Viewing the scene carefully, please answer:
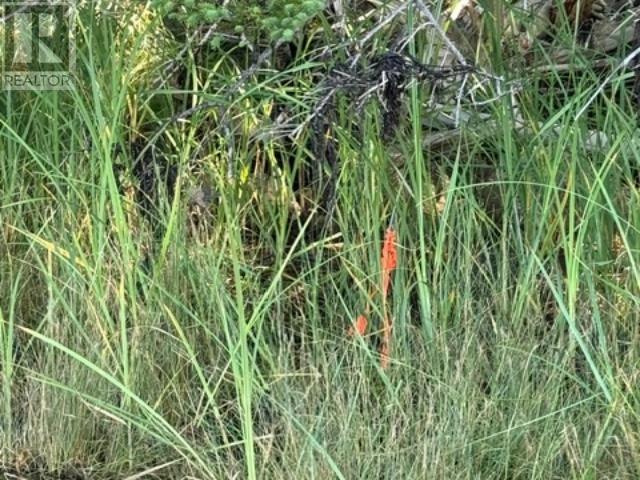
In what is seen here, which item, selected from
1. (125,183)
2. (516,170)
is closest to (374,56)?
(516,170)

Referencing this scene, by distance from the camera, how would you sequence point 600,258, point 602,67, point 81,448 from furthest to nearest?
point 602,67 → point 600,258 → point 81,448

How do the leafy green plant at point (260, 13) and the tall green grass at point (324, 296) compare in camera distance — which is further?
the leafy green plant at point (260, 13)

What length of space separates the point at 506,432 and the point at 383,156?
2.02 ft

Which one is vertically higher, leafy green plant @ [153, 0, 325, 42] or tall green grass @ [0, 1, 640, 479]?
leafy green plant @ [153, 0, 325, 42]

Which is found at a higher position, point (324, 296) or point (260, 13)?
point (260, 13)

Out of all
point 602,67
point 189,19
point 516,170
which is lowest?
point 516,170

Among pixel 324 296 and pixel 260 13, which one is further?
pixel 324 296

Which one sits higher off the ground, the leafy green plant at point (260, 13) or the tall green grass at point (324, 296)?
the leafy green plant at point (260, 13)

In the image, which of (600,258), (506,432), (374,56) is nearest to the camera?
(506,432)

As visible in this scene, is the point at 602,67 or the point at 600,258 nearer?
the point at 600,258

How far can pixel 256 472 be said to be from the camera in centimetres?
142

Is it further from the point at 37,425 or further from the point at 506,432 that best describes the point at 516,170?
the point at 37,425

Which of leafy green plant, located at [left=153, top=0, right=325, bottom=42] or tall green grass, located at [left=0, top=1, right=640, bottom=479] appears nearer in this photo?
tall green grass, located at [left=0, top=1, right=640, bottom=479]

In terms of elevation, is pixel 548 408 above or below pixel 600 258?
below
